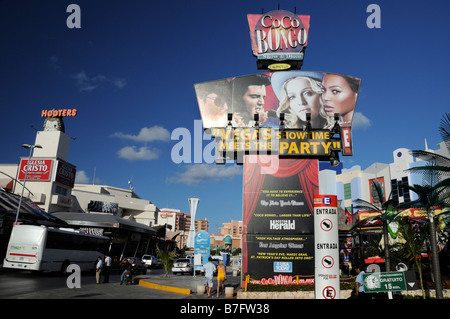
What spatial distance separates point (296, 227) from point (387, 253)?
503 cm

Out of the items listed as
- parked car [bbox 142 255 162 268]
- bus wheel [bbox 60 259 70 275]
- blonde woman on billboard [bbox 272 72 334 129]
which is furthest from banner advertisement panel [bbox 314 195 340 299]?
parked car [bbox 142 255 162 268]

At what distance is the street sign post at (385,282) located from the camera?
9.66 meters

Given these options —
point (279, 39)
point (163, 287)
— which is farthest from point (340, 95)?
point (163, 287)

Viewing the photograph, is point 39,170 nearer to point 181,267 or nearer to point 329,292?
point 181,267

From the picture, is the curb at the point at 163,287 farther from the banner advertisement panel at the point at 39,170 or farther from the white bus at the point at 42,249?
the banner advertisement panel at the point at 39,170

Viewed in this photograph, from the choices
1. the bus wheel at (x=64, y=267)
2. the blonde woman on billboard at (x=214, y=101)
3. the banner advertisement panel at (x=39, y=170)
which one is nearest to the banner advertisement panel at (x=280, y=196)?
the blonde woman on billboard at (x=214, y=101)

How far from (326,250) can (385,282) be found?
10.5 ft

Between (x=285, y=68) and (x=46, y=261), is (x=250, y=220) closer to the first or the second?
(x=285, y=68)

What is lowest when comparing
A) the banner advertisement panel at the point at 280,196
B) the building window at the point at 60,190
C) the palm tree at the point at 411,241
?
the palm tree at the point at 411,241

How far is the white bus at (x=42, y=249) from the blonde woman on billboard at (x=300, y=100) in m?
14.8

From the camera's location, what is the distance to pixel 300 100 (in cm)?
2031

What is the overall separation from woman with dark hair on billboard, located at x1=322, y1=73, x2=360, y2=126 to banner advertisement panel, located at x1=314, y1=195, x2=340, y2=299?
323 inches

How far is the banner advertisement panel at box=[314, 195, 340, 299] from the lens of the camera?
12477 millimetres
